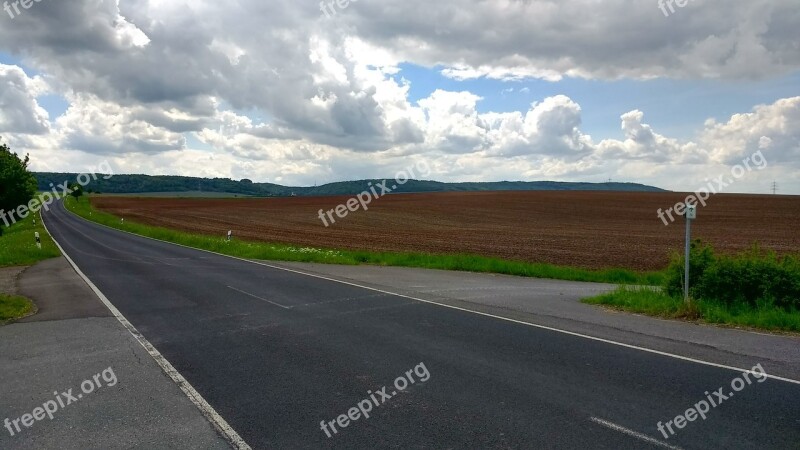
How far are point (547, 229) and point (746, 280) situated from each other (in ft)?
117

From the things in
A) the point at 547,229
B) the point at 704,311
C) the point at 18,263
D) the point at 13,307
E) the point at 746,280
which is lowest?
the point at 547,229

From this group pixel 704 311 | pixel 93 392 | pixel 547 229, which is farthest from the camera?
pixel 547 229

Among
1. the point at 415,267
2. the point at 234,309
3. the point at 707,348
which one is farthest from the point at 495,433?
the point at 415,267

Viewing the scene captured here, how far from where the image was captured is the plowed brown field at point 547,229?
32.9m

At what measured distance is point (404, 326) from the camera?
34.9ft

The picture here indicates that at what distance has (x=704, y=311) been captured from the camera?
1152 cm

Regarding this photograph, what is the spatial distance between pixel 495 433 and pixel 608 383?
7.32 ft

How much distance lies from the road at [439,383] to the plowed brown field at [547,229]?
18.9 metres

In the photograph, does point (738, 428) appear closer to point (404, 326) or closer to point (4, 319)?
point (404, 326)

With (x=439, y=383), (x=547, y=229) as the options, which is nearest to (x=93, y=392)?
(x=439, y=383)

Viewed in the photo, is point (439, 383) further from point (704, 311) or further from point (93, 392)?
point (704, 311)

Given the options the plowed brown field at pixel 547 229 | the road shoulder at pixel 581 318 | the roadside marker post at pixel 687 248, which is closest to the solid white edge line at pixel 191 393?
the road shoulder at pixel 581 318

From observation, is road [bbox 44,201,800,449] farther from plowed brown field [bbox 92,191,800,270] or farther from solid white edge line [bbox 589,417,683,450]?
plowed brown field [bbox 92,191,800,270]

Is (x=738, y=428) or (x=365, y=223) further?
(x=365, y=223)
